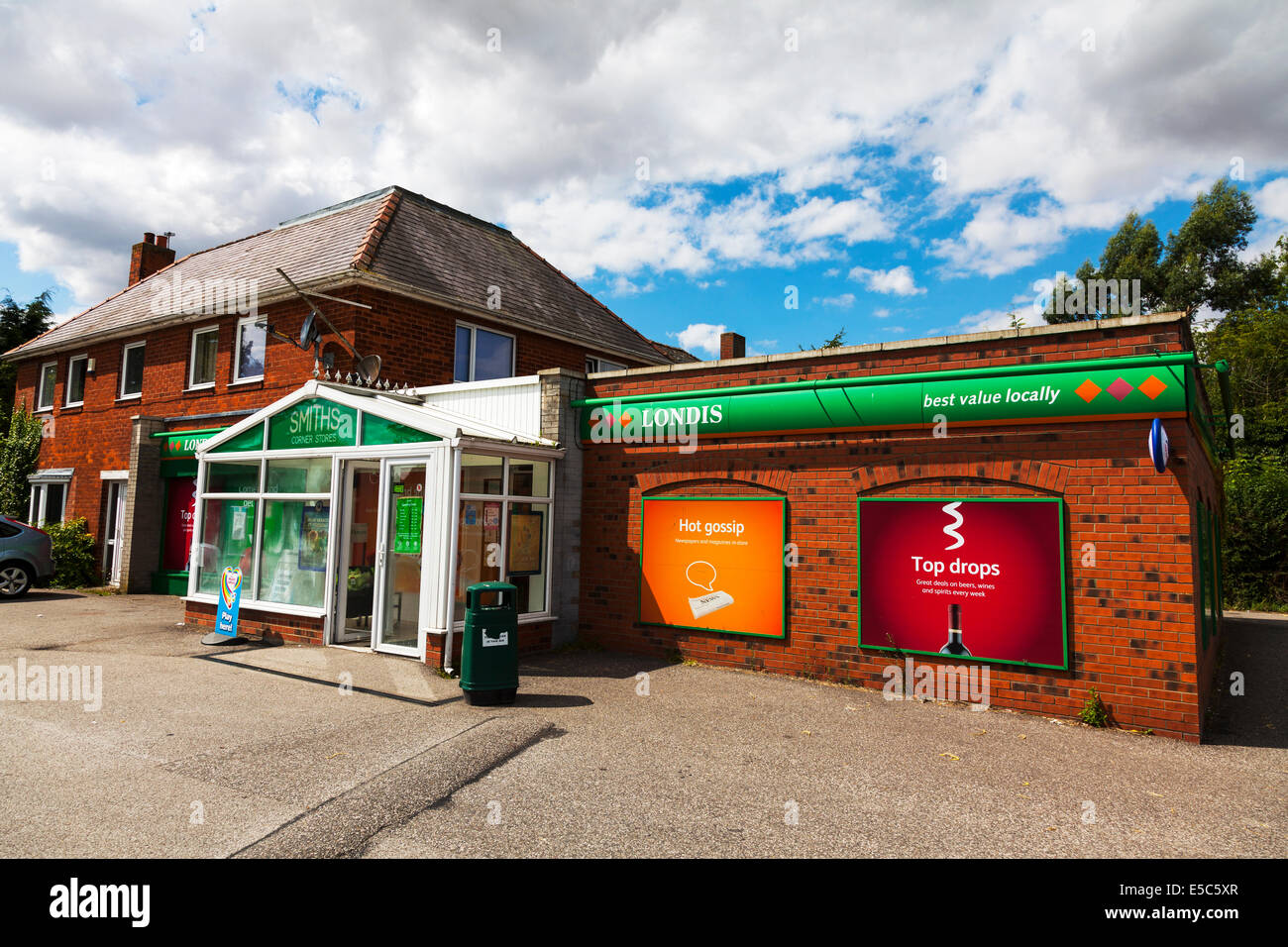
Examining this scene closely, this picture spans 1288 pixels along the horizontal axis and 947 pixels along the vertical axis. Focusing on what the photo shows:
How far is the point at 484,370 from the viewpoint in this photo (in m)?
15.9

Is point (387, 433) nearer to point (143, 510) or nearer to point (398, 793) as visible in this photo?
point (398, 793)

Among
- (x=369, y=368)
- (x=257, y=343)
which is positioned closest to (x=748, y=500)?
(x=369, y=368)

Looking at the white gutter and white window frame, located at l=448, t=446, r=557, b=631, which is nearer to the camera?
A: the white gutter

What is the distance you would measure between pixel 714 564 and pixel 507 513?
9.23 ft

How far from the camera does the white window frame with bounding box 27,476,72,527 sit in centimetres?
1908

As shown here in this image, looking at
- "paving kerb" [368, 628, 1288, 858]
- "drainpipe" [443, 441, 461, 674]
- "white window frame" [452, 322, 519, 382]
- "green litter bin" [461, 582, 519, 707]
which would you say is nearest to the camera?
"paving kerb" [368, 628, 1288, 858]

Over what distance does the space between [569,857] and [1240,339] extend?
33647 mm

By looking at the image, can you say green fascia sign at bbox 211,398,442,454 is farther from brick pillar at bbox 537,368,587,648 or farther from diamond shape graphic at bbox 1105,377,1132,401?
diamond shape graphic at bbox 1105,377,1132,401

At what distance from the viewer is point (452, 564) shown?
8.95m

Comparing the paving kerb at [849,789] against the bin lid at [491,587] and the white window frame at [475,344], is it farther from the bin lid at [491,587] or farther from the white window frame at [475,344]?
the white window frame at [475,344]

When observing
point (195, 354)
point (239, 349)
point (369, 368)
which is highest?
point (195, 354)

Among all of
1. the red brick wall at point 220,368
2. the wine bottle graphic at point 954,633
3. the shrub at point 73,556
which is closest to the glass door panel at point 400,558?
the red brick wall at point 220,368

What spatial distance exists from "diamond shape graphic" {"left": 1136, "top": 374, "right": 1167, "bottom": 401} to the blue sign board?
37.6 feet

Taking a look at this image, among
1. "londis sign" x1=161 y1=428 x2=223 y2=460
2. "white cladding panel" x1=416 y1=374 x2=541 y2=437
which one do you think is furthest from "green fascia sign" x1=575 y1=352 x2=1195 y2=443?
"londis sign" x1=161 y1=428 x2=223 y2=460
